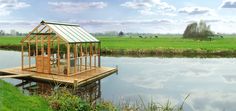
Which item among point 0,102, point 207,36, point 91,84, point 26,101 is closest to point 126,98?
point 91,84

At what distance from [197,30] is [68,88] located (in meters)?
81.1

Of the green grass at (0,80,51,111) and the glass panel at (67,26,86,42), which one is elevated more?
the glass panel at (67,26,86,42)

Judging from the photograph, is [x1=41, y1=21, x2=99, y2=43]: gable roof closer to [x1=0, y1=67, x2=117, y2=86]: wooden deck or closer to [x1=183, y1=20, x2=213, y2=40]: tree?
[x1=0, y1=67, x2=117, y2=86]: wooden deck

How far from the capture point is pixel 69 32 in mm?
19297

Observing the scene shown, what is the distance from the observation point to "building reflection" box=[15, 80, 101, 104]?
14.5 m

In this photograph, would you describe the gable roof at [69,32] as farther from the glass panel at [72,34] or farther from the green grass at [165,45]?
the green grass at [165,45]

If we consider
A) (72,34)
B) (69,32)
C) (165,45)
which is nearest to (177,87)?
(72,34)

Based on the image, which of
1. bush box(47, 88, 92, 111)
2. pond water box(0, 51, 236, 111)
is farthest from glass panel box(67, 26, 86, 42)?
bush box(47, 88, 92, 111)

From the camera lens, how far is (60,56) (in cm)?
1888

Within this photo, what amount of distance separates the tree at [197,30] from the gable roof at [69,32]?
218 ft

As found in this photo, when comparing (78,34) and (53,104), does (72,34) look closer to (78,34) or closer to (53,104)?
(78,34)

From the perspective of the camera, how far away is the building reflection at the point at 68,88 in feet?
47.5

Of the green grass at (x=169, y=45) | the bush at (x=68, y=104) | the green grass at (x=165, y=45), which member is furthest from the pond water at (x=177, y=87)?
the green grass at (x=165, y=45)

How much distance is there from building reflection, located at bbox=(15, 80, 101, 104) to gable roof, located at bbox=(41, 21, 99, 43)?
332 cm
